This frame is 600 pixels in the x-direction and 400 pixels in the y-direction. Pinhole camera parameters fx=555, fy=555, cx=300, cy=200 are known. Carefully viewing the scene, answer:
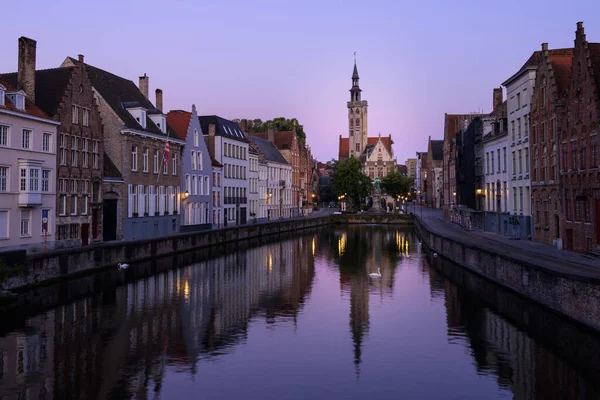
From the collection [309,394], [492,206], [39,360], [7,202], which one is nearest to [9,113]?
[7,202]

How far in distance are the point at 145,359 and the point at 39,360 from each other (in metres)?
3.50

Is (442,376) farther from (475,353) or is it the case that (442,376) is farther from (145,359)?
(145,359)

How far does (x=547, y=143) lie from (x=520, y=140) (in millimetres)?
8020

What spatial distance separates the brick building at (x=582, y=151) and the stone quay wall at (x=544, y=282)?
6518mm

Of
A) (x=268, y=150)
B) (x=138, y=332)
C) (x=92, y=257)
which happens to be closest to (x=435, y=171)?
(x=268, y=150)

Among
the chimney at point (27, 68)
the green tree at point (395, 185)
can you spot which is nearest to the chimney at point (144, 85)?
the chimney at point (27, 68)

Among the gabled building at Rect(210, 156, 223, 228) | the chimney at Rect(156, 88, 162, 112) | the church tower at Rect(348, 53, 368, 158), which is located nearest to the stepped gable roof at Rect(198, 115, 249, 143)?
the gabled building at Rect(210, 156, 223, 228)

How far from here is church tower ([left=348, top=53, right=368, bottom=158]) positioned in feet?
532

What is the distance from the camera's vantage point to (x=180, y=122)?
6500 cm

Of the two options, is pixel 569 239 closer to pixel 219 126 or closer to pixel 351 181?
pixel 219 126

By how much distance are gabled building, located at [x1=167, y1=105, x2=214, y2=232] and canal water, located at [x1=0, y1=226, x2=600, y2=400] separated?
26111mm

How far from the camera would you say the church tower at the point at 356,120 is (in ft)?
532

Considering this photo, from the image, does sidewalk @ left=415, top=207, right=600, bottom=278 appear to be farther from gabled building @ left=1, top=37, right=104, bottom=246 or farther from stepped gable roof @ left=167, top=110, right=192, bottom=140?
stepped gable roof @ left=167, top=110, right=192, bottom=140

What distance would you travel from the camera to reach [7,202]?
118 feet
